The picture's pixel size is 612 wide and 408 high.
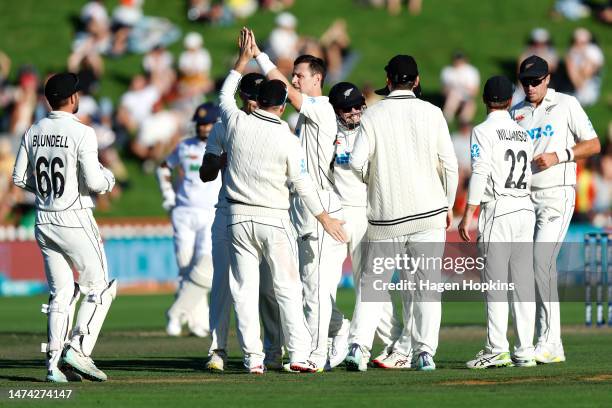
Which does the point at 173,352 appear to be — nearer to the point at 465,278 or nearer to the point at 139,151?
the point at 465,278

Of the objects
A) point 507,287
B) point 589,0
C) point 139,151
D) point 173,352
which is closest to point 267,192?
point 507,287

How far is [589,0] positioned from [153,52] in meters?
12.3

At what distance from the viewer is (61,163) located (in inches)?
450

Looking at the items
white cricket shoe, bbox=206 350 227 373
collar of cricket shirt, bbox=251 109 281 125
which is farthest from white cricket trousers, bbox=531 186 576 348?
white cricket shoe, bbox=206 350 227 373

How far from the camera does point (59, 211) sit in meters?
11.5

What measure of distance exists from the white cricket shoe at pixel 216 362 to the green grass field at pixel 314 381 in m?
0.09

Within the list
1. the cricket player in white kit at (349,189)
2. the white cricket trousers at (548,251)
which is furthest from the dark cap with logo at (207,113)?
the white cricket trousers at (548,251)

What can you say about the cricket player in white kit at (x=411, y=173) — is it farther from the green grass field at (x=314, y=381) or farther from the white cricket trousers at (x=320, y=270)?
the green grass field at (x=314, y=381)

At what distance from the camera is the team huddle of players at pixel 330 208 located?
37.9 ft

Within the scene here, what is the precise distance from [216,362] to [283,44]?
19.7 metres

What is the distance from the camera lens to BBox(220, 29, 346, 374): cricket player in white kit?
11758mm

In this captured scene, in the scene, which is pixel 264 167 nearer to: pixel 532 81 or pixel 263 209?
pixel 263 209

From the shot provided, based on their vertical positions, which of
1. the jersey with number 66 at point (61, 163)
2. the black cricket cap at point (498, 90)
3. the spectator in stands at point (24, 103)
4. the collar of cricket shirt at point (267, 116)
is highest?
the spectator in stands at point (24, 103)

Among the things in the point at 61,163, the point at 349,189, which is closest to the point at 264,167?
the point at 349,189
